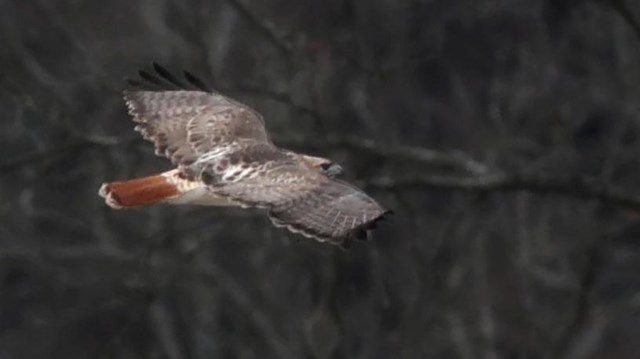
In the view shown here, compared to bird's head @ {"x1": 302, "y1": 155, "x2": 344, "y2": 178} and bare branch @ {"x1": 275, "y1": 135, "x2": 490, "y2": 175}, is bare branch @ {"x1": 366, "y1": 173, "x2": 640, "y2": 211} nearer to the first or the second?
bare branch @ {"x1": 275, "y1": 135, "x2": 490, "y2": 175}

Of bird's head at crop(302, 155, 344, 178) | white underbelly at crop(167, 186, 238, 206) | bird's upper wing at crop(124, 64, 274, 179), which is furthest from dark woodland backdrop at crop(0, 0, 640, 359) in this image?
white underbelly at crop(167, 186, 238, 206)

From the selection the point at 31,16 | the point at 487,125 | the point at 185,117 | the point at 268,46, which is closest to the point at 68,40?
the point at 31,16

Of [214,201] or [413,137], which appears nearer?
[214,201]

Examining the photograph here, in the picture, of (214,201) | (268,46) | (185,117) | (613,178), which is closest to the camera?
(214,201)

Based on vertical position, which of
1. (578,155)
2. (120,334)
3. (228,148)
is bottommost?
(120,334)

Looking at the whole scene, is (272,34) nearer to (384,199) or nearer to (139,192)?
(384,199)

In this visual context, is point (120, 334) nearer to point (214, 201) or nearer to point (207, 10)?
point (207, 10)

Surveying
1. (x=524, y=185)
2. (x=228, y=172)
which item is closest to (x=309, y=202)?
(x=228, y=172)
